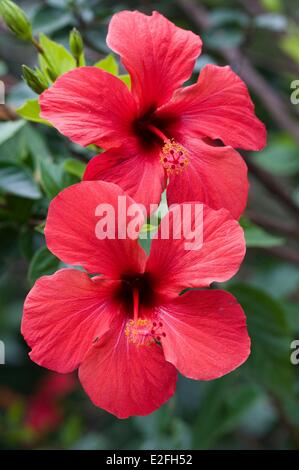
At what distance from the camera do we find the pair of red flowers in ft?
2.71

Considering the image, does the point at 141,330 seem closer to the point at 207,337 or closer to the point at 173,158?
the point at 207,337

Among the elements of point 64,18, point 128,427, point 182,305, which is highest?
point 64,18

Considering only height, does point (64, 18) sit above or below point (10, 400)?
above

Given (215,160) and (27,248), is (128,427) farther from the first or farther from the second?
(215,160)

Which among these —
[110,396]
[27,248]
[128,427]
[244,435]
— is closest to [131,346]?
[110,396]

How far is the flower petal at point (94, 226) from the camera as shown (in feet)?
2.62

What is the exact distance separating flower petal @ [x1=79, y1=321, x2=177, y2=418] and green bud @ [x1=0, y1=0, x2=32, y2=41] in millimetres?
511

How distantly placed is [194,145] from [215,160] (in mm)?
54

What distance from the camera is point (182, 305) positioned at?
88 cm

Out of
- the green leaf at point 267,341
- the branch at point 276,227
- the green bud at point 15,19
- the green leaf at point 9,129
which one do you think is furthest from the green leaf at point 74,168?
the branch at point 276,227

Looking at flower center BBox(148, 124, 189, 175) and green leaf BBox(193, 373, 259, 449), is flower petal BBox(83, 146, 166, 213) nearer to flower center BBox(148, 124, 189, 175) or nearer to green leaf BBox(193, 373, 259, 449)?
flower center BBox(148, 124, 189, 175)

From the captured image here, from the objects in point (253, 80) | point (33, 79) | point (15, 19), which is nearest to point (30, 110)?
point (33, 79)

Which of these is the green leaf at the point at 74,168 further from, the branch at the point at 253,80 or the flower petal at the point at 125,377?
the branch at the point at 253,80

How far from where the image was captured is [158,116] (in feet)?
3.10
